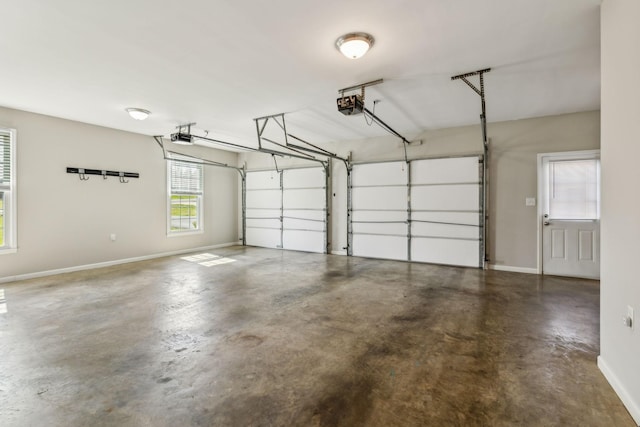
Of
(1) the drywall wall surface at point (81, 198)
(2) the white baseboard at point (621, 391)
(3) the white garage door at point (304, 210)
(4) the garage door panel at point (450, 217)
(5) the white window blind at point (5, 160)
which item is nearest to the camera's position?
(2) the white baseboard at point (621, 391)

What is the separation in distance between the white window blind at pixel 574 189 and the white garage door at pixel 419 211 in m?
1.16

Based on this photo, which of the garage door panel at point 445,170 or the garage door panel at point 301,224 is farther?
the garage door panel at point 301,224

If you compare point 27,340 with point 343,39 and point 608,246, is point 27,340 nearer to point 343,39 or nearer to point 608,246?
point 343,39

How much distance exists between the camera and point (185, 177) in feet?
25.1

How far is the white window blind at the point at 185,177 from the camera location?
24.2ft

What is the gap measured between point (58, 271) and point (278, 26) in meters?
5.81

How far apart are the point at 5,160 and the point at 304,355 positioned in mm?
5761

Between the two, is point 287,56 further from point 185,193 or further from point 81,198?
point 185,193

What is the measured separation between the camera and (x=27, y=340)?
9.15 ft

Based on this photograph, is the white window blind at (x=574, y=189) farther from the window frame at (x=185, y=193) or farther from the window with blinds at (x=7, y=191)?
the window with blinds at (x=7, y=191)

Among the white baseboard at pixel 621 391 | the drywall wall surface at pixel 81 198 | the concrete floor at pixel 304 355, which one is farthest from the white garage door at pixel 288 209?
the white baseboard at pixel 621 391

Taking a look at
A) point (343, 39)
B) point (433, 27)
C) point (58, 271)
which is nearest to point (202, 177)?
point (58, 271)

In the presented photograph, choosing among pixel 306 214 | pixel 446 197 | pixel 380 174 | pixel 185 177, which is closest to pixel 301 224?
pixel 306 214

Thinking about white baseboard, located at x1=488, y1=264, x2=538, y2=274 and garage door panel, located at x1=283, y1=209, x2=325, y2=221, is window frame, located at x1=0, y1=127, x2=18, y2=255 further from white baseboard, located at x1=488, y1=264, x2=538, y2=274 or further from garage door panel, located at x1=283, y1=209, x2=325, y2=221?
white baseboard, located at x1=488, y1=264, x2=538, y2=274
